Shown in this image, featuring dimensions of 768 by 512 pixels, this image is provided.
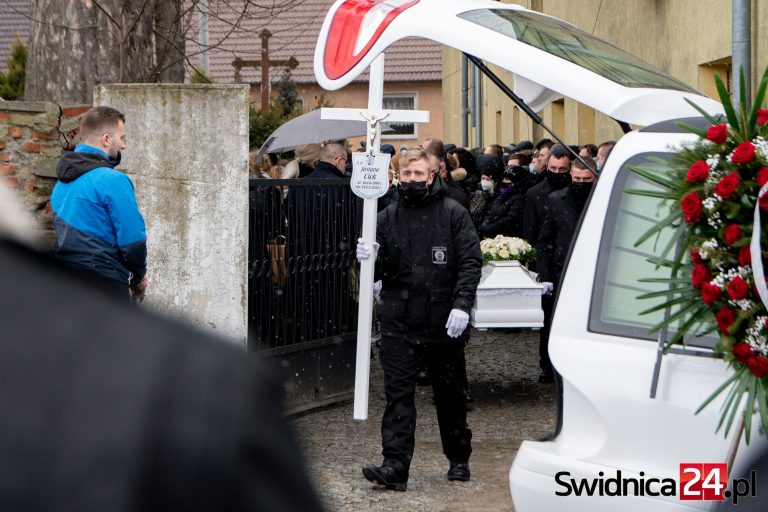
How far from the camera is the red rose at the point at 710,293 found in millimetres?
3488

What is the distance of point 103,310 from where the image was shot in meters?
1.05

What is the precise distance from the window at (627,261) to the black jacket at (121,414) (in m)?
3.01

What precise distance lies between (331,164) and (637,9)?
277 inches

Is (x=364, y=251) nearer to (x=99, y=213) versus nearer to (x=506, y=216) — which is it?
(x=99, y=213)

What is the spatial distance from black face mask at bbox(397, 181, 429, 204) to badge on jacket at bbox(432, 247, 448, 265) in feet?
1.06

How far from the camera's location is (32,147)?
26.6 ft

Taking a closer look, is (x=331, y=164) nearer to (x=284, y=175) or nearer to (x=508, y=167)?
(x=284, y=175)

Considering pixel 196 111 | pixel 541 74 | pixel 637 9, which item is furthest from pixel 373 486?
pixel 637 9

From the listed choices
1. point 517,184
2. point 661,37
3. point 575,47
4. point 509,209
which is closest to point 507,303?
point 509,209

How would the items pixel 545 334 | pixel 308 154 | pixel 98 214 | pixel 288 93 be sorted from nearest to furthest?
pixel 98 214
pixel 545 334
pixel 308 154
pixel 288 93

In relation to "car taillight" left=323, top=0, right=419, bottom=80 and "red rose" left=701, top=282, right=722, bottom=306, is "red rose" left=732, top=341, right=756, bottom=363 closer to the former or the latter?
"red rose" left=701, top=282, right=722, bottom=306

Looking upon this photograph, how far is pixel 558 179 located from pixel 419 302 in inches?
146

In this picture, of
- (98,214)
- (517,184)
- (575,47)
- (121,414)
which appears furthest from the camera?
(517,184)

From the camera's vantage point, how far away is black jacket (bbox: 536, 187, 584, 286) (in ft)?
31.1
